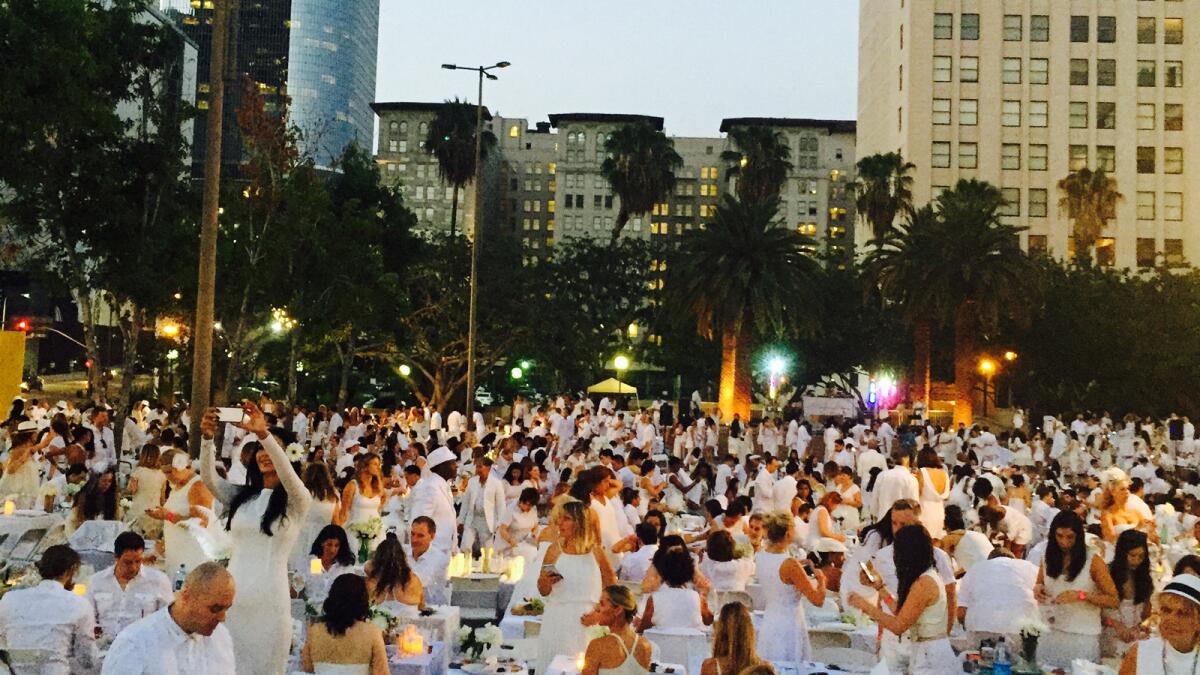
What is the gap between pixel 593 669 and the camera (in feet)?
20.9

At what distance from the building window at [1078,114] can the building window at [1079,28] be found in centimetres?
445

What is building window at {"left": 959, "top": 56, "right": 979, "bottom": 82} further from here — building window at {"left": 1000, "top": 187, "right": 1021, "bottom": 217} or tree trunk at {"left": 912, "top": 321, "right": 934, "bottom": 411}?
tree trunk at {"left": 912, "top": 321, "right": 934, "bottom": 411}

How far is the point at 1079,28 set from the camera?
75000mm

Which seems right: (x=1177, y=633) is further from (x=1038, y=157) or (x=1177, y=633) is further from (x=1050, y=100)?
(x=1050, y=100)

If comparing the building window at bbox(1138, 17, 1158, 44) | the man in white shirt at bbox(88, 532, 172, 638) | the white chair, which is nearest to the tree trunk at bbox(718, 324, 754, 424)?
the white chair

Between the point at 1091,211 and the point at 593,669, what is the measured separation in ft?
231

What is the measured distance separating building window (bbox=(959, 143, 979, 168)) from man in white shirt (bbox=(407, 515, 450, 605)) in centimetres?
6983

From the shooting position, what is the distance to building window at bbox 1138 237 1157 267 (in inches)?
2840

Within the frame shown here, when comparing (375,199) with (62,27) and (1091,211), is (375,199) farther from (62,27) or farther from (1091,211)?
(1091,211)

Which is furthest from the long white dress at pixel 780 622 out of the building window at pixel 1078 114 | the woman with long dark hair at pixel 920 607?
the building window at pixel 1078 114

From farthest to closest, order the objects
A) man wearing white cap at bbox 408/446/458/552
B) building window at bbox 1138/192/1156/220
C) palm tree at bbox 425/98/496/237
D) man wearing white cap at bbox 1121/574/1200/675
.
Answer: palm tree at bbox 425/98/496/237 < building window at bbox 1138/192/1156/220 < man wearing white cap at bbox 408/446/458/552 < man wearing white cap at bbox 1121/574/1200/675

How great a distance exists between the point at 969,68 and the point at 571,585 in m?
74.2

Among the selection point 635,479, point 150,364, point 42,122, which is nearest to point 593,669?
point 635,479

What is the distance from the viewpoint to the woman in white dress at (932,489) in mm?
14141
